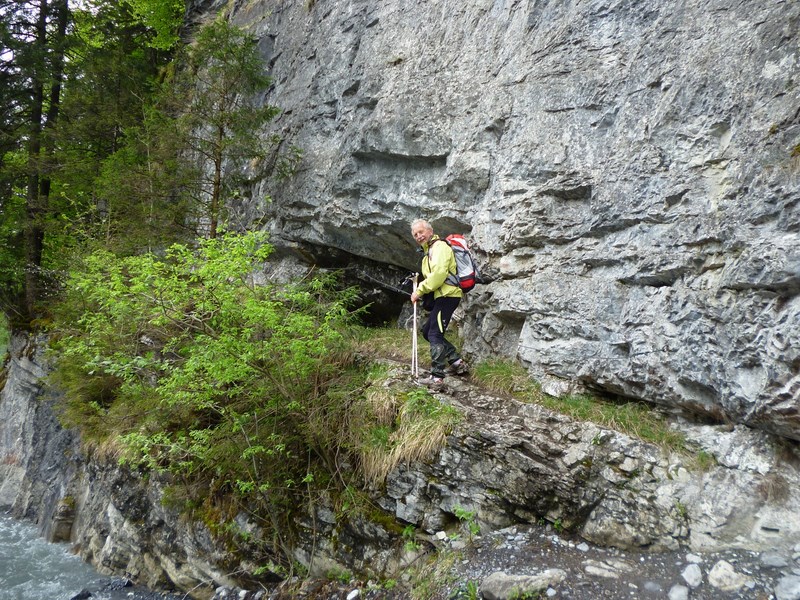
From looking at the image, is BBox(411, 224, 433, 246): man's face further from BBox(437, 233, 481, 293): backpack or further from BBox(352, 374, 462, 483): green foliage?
BBox(352, 374, 462, 483): green foliage

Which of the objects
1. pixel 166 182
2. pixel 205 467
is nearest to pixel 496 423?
pixel 205 467

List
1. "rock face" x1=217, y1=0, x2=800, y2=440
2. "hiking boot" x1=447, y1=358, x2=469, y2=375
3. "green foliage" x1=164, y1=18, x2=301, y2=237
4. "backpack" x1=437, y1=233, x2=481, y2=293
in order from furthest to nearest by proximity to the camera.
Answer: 1. "green foliage" x1=164, y1=18, x2=301, y2=237
2. "hiking boot" x1=447, y1=358, x2=469, y2=375
3. "backpack" x1=437, y1=233, x2=481, y2=293
4. "rock face" x1=217, y1=0, x2=800, y2=440

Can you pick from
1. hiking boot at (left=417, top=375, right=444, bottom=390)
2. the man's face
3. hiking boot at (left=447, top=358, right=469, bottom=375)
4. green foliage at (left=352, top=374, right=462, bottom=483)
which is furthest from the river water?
the man's face

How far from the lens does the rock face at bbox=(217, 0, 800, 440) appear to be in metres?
4.84

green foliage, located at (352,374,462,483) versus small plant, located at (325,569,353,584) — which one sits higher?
green foliage, located at (352,374,462,483)

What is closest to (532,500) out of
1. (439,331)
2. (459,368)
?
(459,368)

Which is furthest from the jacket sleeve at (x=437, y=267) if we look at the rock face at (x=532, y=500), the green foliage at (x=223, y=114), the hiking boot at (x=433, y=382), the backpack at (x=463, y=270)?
the green foliage at (x=223, y=114)

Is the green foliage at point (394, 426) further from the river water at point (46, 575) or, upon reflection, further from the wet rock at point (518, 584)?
the river water at point (46, 575)

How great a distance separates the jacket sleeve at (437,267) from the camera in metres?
6.89

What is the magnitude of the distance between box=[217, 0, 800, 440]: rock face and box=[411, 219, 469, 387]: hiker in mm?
785

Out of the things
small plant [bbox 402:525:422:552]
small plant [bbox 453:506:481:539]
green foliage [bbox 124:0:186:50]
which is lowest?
small plant [bbox 402:525:422:552]

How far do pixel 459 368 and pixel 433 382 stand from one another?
1.81 feet

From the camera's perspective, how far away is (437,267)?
6891 mm

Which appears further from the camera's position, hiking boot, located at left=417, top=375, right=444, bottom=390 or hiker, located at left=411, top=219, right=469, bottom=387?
hiker, located at left=411, top=219, right=469, bottom=387
